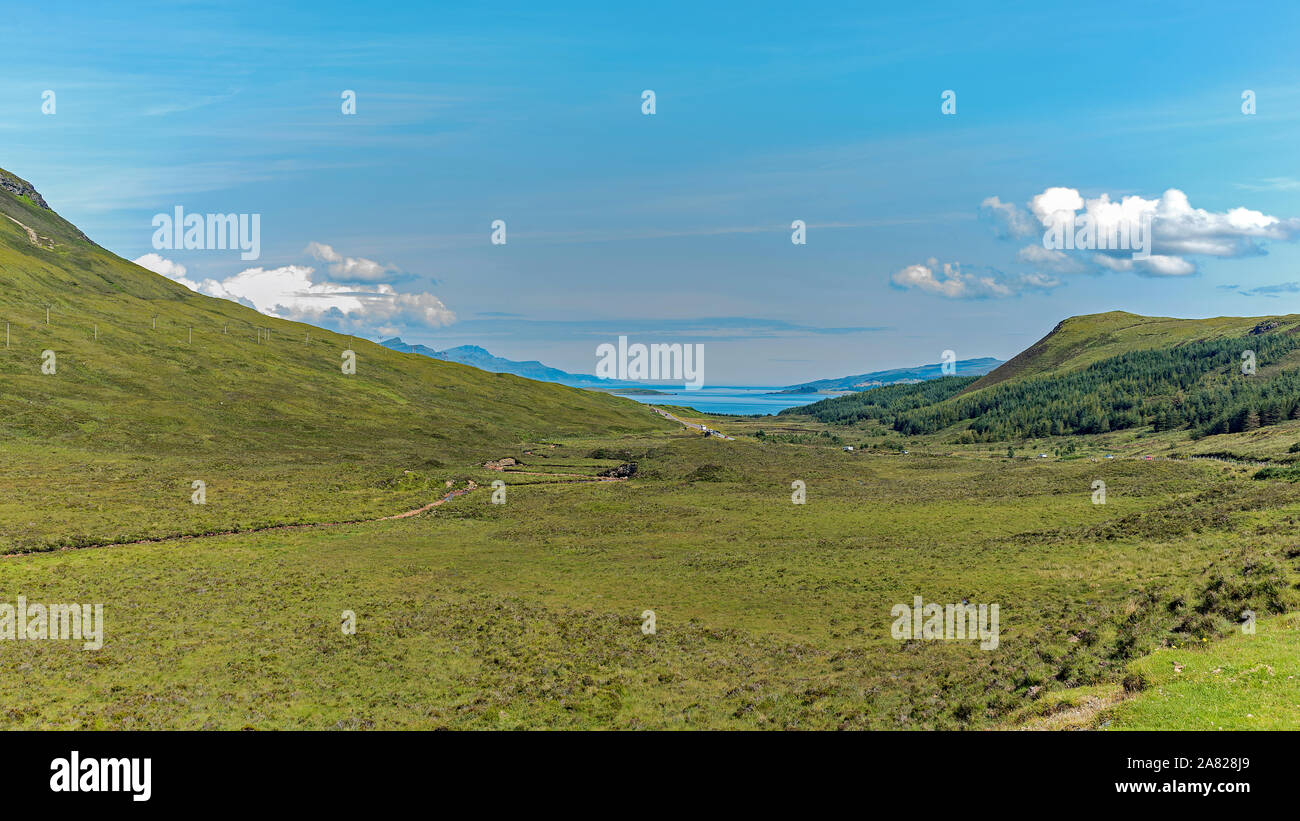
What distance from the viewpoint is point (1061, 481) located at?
91375mm

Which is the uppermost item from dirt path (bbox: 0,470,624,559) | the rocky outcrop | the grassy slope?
the rocky outcrop

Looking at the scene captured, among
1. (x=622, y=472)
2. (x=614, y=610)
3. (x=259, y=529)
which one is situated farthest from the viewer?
(x=622, y=472)

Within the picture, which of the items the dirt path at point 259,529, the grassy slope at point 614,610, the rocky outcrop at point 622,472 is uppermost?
the rocky outcrop at point 622,472

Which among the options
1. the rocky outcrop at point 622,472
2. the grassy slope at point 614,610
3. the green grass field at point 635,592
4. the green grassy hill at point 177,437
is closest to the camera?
the green grass field at point 635,592

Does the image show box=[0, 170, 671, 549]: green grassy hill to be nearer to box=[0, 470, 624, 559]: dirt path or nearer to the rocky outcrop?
box=[0, 470, 624, 559]: dirt path

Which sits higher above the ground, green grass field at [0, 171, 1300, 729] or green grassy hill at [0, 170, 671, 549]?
Answer: green grassy hill at [0, 170, 671, 549]

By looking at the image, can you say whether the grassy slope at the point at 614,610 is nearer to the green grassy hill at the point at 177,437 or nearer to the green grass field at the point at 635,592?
the green grass field at the point at 635,592

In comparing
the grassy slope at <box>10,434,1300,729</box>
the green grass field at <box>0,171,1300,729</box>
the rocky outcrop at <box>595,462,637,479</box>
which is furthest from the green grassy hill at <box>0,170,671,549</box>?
the rocky outcrop at <box>595,462,637,479</box>

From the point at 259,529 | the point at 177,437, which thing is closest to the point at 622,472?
the point at 259,529

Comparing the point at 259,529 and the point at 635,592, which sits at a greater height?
the point at 259,529

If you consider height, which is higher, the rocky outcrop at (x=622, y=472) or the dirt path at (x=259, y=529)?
the rocky outcrop at (x=622, y=472)

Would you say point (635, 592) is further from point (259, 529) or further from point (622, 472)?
point (622, 472)

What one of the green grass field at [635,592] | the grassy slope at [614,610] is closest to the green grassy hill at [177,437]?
the green grass field at [635,592]
